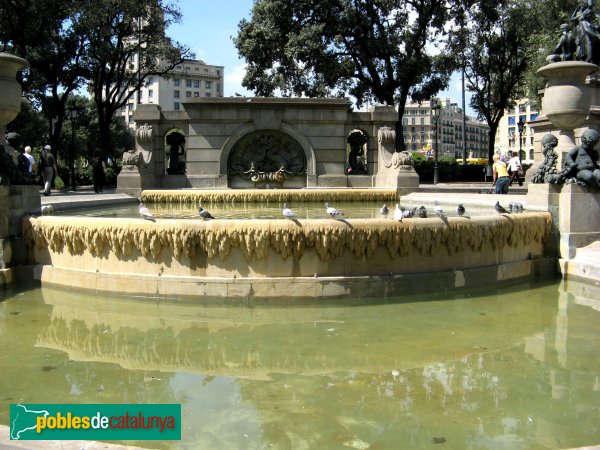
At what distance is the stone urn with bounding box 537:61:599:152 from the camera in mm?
9969

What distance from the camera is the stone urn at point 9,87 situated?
9188 mm

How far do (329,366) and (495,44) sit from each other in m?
39.6

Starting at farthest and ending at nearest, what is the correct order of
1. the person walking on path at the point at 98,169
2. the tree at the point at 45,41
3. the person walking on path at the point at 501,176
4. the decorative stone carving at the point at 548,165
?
the tree at the point at 45,41 → the person walking on path at the point at 98,169 → the person walking on path at the point at 501,176 → the decorative stone carving at the point at 548,165

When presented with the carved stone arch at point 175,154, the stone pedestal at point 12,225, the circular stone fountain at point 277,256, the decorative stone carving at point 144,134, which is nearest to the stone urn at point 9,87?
the stone pedestal at point 12,225

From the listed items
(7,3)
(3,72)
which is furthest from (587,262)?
(7,3)

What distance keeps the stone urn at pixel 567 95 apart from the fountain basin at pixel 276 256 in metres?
3.20

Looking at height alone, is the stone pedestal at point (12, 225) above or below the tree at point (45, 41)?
below

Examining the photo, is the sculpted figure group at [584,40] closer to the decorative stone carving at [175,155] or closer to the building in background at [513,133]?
the decorative stone carving at [175,155]

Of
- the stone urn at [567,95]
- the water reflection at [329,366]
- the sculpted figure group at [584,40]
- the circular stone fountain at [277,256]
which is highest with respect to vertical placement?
the sculpted figure group at [584,40]

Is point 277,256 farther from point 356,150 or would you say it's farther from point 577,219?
point 356,150

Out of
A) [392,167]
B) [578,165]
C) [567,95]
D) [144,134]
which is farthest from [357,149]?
[578,165]

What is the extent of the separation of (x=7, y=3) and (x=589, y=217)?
2534cm

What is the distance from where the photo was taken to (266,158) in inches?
816

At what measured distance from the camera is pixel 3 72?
30.5 feet
